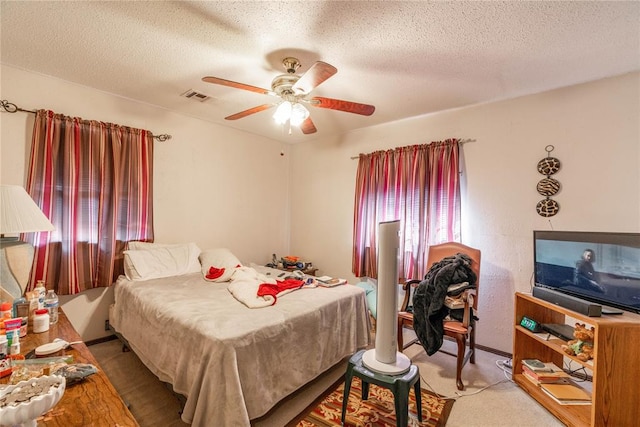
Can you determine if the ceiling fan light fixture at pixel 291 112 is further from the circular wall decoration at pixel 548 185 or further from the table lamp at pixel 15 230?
the circular wall decoration at pixel 548 185

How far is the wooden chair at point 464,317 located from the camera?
7.24 ft

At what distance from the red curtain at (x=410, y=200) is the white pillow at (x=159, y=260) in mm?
1995

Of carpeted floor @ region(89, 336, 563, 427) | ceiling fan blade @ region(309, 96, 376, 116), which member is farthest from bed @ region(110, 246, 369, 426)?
ceiling fan blade @ region(309, 96, 376, 116)

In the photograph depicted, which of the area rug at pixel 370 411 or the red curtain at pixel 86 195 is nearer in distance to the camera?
the area rug at pixel 370 411

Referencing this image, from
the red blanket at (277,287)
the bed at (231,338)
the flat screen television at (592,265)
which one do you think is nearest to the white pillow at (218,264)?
the bed at (231,338)

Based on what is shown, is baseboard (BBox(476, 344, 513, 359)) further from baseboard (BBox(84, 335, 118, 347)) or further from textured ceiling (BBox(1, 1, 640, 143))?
baseboard (BBox(84, 335, 118, 347))

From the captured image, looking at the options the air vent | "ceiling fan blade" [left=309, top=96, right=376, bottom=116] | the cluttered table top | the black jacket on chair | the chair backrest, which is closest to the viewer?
the cluttered table top

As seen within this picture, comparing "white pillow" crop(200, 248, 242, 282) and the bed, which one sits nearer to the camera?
the bed

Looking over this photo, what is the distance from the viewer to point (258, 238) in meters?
4.23

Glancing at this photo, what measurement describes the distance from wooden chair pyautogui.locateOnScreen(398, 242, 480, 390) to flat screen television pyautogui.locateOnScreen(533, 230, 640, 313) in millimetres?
497

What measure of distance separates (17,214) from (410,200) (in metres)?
3.21

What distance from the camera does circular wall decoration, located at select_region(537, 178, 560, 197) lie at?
2465 mm

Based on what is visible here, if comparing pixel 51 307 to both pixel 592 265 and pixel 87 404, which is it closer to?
pixel 87 404

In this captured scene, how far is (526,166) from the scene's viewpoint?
263 cm
